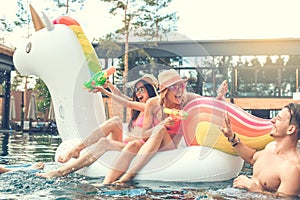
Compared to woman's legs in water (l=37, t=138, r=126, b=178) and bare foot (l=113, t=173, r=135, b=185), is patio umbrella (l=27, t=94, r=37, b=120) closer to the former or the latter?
woman's legs in water (l=37, t=138, r=126, b=178)

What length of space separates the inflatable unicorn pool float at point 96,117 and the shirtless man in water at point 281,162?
23.1 inches

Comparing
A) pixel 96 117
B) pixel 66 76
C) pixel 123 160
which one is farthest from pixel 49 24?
pixel 123 160

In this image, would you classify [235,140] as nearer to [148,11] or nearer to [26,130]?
[26,130]

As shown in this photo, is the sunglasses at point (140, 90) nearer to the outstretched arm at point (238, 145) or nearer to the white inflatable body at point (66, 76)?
the white inflatable body at point (66, 76)

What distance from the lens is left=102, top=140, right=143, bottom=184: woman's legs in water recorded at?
3902 mm

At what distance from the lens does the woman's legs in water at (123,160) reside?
390 cm

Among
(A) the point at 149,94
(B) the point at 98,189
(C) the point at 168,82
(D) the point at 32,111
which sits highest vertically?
(C) the point at 168,82

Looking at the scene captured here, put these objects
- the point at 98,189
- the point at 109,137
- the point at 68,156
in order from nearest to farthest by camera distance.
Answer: the point at 98,189 → the point at 68,156 → the point at 109,137

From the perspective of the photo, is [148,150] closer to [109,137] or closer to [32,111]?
[109,137]

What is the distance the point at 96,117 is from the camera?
4.86m

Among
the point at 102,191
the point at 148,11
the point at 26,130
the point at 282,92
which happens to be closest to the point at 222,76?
the point at 282,92

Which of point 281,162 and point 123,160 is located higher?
point 281,162

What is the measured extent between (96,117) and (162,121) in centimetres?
109

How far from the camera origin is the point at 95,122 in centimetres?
482
